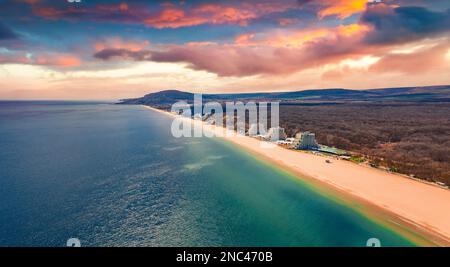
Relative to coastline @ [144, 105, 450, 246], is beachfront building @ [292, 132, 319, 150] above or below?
above

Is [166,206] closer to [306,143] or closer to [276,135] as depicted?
[306,143]

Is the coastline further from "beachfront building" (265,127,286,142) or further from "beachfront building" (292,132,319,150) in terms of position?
"beachfront building" (265,127,286,142)

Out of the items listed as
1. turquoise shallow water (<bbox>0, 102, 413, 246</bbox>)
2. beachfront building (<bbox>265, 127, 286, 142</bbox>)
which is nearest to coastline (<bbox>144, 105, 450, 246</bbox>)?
turquoise shallow water (<bbox>0, 102, 413, 246</bbox>)

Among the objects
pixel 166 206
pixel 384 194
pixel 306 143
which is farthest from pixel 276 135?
pixel 166 206

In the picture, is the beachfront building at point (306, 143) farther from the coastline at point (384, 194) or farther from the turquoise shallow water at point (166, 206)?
the turquoise shallow water at point (166, 206)
